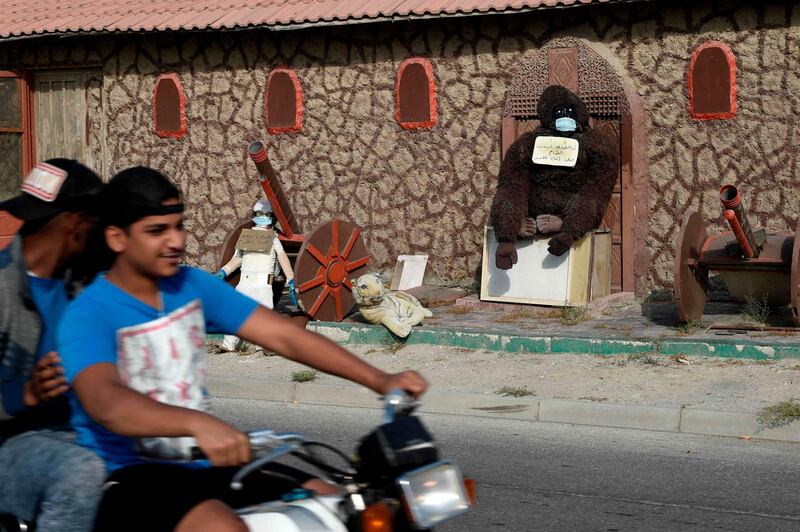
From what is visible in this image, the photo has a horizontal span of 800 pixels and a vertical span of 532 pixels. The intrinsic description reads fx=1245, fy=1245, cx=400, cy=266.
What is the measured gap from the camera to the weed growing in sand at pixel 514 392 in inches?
354

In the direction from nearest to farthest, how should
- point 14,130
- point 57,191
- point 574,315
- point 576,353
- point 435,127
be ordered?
point 57,191, point 576,353, point 574,315, point 435,127, point 14,130

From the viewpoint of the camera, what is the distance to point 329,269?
38.7ft

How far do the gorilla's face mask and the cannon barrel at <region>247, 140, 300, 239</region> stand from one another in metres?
2.74

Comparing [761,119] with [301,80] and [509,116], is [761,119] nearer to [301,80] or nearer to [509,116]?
[509,116]

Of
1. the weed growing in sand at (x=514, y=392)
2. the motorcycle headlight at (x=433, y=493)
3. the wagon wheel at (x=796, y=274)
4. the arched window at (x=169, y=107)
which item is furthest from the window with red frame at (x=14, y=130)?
the motorcycle headlight at (x=433, y=493)

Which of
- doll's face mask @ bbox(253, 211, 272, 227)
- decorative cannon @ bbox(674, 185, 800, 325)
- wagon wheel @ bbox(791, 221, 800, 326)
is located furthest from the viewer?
doll's face mask @ bbox(253, 211, 272, 227)

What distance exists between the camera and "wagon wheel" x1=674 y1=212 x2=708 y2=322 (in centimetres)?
1055

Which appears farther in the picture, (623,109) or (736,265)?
(623,109)

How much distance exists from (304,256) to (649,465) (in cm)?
504

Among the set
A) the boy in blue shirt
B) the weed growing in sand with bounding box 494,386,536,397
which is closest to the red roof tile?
the weed growing in sand with bounding box 494,386,536,397

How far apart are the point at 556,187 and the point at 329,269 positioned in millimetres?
2303

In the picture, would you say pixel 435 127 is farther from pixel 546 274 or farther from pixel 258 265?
pixel 258 265

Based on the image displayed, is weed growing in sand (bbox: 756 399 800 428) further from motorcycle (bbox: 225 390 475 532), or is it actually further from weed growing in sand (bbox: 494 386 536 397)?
motorcycle (bbox: 225 390 475 532)

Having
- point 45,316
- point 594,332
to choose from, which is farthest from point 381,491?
point 594,332
